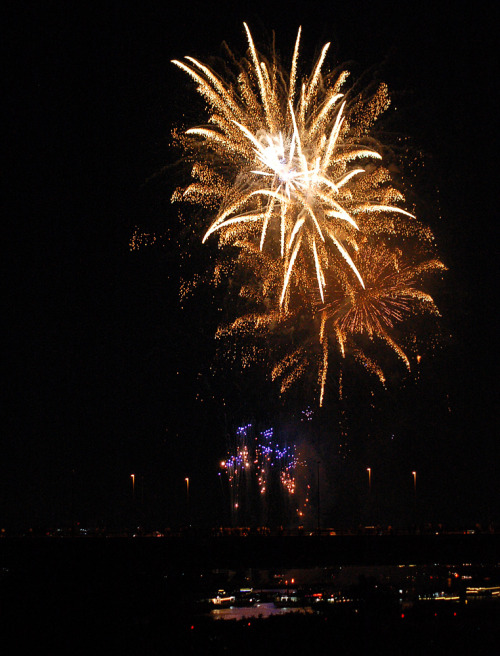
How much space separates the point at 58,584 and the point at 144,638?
31.5 feet

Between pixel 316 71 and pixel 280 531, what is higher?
pixel 316 71

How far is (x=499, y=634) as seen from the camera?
58875mm

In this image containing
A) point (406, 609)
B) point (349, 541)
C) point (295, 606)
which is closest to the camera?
point (349, 541)

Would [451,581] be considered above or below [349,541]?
below

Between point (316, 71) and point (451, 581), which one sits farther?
point (451, 581)

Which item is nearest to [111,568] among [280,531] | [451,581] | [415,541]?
[280,531]

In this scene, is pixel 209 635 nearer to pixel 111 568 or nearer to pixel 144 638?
pixel 144 638

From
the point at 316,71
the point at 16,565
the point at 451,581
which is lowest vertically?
the point at 451,581

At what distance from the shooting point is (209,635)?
196 ft

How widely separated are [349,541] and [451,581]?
64.8 metres

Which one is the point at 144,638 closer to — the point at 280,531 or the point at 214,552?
the point at 214,552

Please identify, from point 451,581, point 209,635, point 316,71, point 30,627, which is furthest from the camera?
point 451,581

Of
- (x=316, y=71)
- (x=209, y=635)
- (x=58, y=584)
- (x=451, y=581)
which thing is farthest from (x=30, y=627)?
(x=451, y=581)

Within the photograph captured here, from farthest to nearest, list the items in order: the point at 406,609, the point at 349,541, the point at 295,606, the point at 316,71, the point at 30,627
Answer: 1. the point at 295,606
2. the point at 406,609
3. the point at 349,541
4. the point at 30,627
5. the point at 316,71
